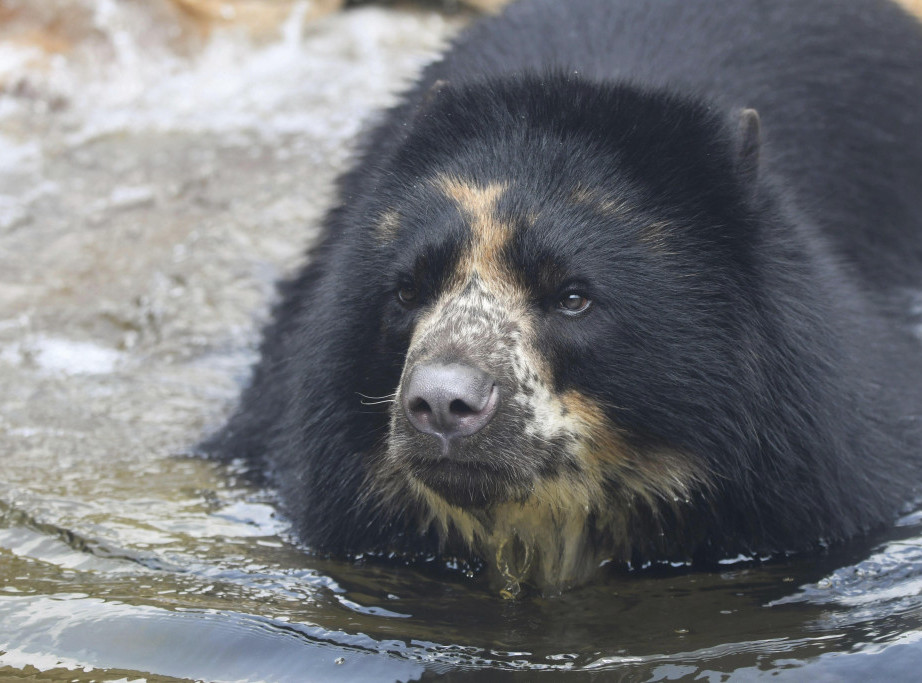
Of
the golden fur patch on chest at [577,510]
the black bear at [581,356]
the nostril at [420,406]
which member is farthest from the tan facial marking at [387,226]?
the nostril at [420,406]

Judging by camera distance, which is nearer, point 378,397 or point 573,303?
point 573,303

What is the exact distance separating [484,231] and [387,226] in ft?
1.57

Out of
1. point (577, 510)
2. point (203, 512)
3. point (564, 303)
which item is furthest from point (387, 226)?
point (203, 512)

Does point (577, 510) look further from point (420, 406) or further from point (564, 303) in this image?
point (420, 406)

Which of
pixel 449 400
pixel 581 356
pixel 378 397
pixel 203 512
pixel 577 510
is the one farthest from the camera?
pixel 203 512

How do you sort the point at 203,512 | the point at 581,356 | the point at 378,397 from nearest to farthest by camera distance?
the point at 581,356 < the point at 378,397 < the point at 203,512

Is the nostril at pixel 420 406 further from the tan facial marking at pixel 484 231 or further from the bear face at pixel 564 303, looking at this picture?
the tan facial marking at pixel 484 231

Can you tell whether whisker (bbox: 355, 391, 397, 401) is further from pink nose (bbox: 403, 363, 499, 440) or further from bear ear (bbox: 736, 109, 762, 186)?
bear ear (bbox: 736, 109, 762, 186)

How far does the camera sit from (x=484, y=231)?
4230 millimetres

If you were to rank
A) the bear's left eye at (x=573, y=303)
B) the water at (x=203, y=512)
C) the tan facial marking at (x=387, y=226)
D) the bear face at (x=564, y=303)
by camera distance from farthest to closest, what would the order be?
the tan facial marking at (x=387, y=226), the bear's left eye at (x=573, y=303), the bear face at (x=564, y=303), the water at (x=203, y=512)

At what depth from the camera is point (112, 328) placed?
7391 millimetres

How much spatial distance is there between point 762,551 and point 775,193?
118cm

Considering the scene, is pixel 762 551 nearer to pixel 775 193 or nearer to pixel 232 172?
pixel 775 193

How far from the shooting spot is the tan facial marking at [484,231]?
13.8 feet
